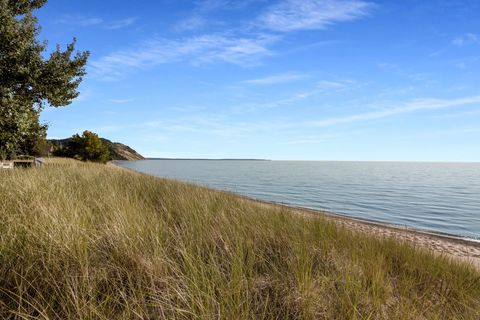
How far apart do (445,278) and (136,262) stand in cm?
467

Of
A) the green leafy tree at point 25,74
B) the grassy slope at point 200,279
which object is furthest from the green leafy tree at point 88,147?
the grassy slope at point 200,279

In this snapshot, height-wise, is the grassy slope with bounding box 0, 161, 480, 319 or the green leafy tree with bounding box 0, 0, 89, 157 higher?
the green leafy tree with bounding box 0, 0, 89, 157

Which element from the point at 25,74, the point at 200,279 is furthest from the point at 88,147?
the point at 200,279

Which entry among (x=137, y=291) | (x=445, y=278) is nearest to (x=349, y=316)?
(x=137, y=291)

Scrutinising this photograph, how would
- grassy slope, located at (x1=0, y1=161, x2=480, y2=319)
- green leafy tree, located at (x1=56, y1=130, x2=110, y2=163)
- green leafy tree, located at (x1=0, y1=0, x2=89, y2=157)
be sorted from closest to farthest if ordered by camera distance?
grassy slope, located at (x1=0, y1=161, x2=480, y2=319) < green leafy tree, located at (x1=0, y1=0, x2=89, y2=157) < green leafy tree, located at (x1=56, y1=130, x2=110, y2=163)

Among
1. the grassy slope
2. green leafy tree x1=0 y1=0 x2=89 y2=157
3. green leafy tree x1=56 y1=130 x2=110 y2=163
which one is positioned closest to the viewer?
the grassy slope

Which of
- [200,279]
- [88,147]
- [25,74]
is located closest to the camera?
[200,279]

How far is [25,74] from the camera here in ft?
42.0

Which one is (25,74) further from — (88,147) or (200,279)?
(88,147)

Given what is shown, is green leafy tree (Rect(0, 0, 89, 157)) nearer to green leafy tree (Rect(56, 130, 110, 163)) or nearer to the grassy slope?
the grassy slope

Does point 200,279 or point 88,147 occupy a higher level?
point 88,147

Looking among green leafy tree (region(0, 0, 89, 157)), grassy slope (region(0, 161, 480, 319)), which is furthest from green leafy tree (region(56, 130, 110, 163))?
grassy slope (region(0, 161, 480, 319))

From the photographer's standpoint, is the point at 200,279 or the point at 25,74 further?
the point at 25,74

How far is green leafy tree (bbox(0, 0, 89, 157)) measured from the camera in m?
12.2
